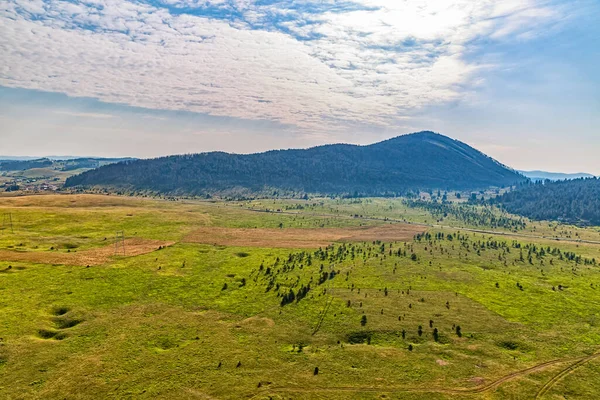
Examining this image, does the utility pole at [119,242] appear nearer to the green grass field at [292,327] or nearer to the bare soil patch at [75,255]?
the bare soil patch at [75,255]

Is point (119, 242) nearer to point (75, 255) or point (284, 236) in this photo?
point (75, 255)

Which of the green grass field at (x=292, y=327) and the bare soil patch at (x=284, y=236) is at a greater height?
the bare soil patch at (x=284, y=236)

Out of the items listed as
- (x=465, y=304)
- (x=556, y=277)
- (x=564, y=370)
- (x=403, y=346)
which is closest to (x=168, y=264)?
(x=403, y=346)

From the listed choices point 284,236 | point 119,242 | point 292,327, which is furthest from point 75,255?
point 284,236

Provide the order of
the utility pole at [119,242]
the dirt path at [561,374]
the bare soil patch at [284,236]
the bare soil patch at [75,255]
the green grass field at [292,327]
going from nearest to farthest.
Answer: the dirt path at [561,374]
the green grass field at [292,327]
the bare soil patch at [75,255]
the utility pole at [119,242]
the bare soil patch at [284,236]

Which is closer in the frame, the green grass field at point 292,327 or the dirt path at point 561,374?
Result: the dirt path at point 561,374

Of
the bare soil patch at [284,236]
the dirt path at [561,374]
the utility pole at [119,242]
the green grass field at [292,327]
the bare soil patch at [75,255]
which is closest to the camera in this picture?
the dirt path at [561,374]

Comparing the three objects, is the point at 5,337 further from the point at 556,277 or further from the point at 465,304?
the point at 556,277

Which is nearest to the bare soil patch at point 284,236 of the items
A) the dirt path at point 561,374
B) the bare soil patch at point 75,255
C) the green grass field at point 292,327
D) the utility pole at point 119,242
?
the green grass field at point 292,327
